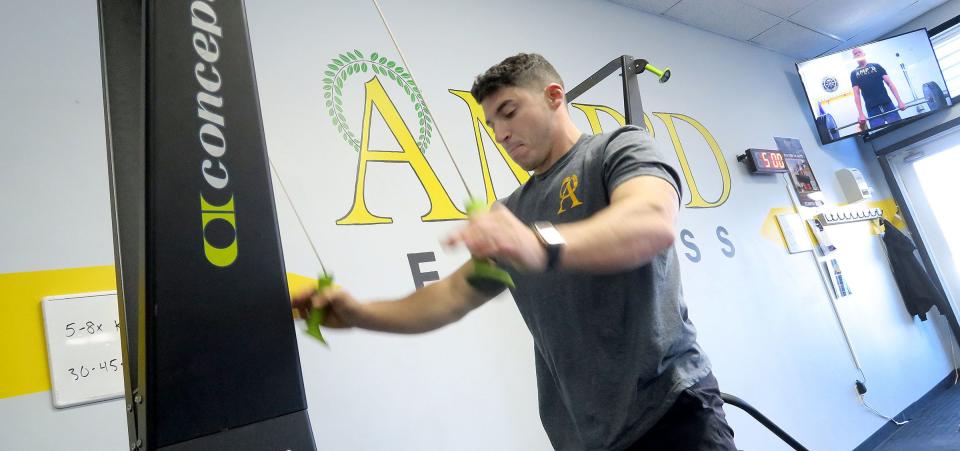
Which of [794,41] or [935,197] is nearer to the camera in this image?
[794,41]

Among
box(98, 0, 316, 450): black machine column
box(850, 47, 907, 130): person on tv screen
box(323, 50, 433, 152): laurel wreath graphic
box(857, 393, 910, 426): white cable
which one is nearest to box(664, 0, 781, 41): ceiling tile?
box(850, 47, 907, 130): person on tv screen

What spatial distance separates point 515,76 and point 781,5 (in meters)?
3.46

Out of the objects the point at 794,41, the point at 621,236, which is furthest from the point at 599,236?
the point at 794,41

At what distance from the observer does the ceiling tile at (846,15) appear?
4.11m

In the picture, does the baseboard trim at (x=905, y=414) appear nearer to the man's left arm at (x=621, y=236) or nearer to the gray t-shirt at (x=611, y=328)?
the gray t-shirt at (x=611, y=328)

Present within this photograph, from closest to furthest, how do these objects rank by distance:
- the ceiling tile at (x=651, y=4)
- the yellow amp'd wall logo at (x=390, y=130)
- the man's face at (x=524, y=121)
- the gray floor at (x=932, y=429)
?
the man's face at (x=524, y=121) → the yellow amp'd wall logo at (x=390, y=130) → the gray floor at (x=932, y=429) → the ceiling tile at (x=651, y=4)

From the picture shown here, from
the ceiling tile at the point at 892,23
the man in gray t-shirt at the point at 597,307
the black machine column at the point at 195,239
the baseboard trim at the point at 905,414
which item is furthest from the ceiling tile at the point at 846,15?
the black machine column at the point at 195,239

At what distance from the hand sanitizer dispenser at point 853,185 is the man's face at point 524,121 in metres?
→ 4.06

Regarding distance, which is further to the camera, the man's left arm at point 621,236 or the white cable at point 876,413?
the white cable at point 876,413

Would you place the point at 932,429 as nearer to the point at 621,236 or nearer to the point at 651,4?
the point at 651,4

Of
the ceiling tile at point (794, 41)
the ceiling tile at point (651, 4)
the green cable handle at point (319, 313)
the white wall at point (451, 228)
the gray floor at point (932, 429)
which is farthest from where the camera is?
the ceiling tile at point (794, 41)

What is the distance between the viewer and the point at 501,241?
0.67 meters

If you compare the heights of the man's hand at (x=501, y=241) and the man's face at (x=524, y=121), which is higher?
the man's face at (x=524, y=121)

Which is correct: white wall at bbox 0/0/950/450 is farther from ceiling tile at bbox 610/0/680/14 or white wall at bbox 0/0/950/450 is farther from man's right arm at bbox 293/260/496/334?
man's right arm at bbox 293/260/496/334
